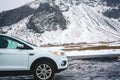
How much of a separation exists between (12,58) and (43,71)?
125cm

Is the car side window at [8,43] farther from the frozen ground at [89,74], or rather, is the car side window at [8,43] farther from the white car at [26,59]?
the frozen ground at [89,74]

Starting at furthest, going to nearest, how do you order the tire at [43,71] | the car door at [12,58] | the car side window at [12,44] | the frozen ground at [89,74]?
1. the frozen ground at [89,74]
2. the tire at [43,71]
3. the car side window at [12,44]
4. the car door at [12,58]

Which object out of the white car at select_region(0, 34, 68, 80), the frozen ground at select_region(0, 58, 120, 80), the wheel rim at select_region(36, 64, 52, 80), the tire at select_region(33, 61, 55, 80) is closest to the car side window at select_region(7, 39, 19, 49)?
the white car at select_region(0, 34, 68, 80)

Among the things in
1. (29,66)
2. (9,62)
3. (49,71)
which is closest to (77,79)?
(49,71)

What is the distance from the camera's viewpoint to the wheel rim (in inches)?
413

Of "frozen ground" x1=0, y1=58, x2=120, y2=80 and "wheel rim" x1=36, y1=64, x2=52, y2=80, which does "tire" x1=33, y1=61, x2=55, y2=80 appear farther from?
"frozen ground" x1=0, y1=58, x2=120, y2=80

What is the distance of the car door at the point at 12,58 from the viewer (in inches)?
399

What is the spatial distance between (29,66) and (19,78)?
1857 mm

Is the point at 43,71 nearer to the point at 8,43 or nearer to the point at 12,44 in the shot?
the point at 12,44

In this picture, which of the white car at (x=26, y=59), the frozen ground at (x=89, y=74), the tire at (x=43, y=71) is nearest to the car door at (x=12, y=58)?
the white car at (x=26, y=59)

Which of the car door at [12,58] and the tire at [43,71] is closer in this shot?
the car door at [12,58]

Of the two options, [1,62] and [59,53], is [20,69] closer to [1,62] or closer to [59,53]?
[1,62]

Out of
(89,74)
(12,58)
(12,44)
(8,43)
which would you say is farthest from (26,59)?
(89,74)

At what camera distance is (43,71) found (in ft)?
34.5
